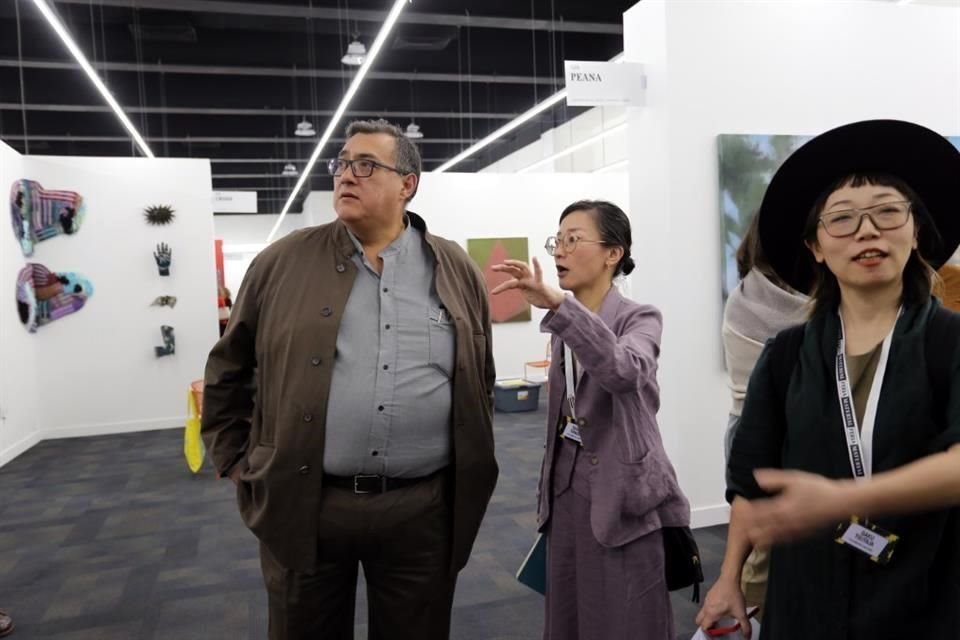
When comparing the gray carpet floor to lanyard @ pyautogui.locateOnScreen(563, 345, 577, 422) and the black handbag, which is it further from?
lanyard @ pyautogui.locateOnScreen(563, 345, 577, 422)

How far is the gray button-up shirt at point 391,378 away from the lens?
70.8 inches

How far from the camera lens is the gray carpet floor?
10.2ft

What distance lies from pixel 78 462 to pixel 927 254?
6.97m

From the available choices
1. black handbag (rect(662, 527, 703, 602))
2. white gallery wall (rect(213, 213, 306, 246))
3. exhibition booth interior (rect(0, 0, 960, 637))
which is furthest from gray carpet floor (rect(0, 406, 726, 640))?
white gallery wall (rect(213, 213, 306, 246))

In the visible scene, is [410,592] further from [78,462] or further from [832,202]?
[78,462]

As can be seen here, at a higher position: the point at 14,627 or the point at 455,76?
the point at 455,76

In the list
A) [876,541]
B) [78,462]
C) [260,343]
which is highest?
[260,343]

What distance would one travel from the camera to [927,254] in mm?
1113

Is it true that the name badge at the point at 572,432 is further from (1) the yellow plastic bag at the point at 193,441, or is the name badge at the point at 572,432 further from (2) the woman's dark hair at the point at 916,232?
(1) the yellow plastic bag at the point at 193,441

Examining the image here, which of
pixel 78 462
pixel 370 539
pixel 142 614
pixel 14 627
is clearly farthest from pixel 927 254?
pixel 78 462

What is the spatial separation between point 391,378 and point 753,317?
1.11 metres

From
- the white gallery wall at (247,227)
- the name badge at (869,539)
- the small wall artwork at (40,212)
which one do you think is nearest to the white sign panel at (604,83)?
the name badge at (869,539)

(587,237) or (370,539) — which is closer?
(370,539)

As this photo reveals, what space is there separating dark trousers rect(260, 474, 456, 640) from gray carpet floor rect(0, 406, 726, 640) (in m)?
1.10
